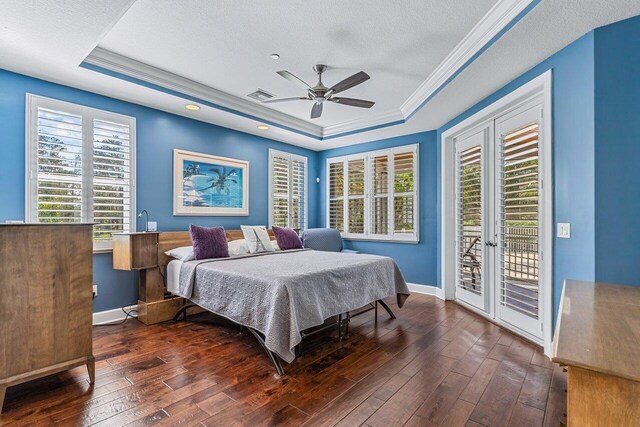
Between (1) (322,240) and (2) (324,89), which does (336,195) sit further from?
(2) (324,89)

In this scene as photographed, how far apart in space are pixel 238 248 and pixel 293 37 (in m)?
2.60

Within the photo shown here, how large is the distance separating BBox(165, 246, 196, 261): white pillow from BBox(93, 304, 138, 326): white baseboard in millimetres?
810

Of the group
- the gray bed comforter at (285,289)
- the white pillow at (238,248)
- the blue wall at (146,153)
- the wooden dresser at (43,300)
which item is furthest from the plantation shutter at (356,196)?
the wooden dresser at (43,300)

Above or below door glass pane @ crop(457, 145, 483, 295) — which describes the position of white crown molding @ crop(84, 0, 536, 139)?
above

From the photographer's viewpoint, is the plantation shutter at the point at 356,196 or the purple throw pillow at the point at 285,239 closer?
the purple throw pillow at the point at 285,239

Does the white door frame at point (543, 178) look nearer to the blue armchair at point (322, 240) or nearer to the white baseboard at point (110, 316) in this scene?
the blue armchair at point (322, 240)

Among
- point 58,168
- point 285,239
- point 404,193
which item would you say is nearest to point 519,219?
point 404,193

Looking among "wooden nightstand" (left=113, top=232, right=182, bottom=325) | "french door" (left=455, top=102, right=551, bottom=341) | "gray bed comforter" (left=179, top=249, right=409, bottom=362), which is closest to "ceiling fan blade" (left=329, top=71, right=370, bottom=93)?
"french door" (left=455, top=102, right=551, bottom=341)

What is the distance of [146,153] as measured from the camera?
12.9 ft

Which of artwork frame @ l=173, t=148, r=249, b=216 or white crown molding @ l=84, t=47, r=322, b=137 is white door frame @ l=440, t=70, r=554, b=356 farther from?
artwork frame @ l=173, t=148, r=249, b=216

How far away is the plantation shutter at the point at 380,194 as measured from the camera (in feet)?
18.1

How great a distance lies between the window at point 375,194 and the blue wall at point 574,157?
2605 mm

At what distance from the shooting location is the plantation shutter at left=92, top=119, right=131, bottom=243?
139 inches

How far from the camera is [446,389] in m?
2.18
